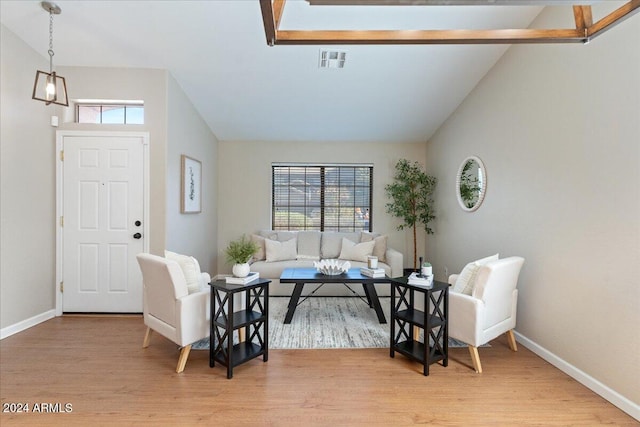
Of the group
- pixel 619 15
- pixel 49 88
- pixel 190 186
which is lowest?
pixel 190 186

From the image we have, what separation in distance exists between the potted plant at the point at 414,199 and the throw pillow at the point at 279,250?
1.75 metres

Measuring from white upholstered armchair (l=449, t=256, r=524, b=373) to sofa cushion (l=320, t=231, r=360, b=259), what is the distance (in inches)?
98.4

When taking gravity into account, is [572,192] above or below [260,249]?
above

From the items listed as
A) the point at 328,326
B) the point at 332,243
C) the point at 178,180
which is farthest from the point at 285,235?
the point at 328,326

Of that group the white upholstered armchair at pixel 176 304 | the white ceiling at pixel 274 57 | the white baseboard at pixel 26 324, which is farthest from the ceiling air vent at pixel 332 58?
the white baseboard at pixel 26 324

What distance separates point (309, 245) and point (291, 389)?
2.95 m

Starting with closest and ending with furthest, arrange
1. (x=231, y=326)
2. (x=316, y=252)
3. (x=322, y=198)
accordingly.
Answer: (x=231, y=326), (x=316, y=252), (x=322, y=198)

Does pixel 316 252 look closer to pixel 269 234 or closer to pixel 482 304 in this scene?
pixel 269 234

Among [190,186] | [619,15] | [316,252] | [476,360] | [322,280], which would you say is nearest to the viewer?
[619,15]

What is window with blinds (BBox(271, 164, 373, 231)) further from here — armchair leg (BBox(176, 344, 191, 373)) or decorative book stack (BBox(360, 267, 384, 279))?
armchair leg (BBox(176, 344, 191, 373))

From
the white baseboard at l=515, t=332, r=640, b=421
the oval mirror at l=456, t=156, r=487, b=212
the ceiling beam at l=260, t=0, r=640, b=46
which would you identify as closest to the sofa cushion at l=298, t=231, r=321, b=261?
the oval mirror at l=456, t=156, r=487, b=212

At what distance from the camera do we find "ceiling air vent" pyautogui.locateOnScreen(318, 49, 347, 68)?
3.27 meters

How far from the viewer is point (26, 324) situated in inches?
125

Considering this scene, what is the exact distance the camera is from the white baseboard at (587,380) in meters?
1.97
